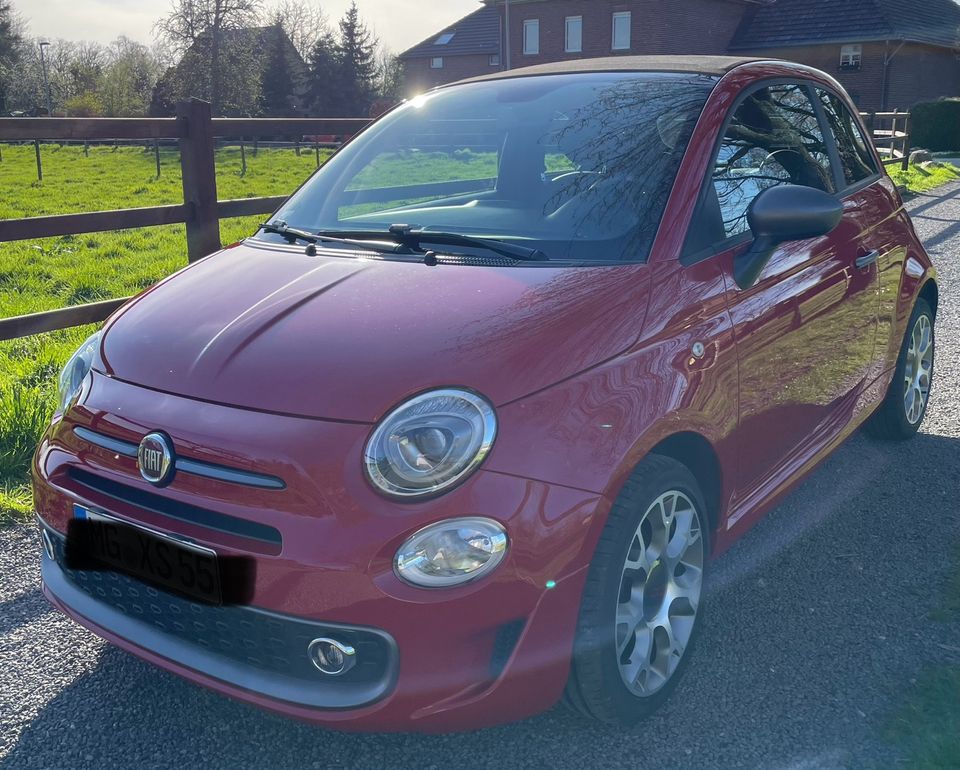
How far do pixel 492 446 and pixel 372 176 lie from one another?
1.91m

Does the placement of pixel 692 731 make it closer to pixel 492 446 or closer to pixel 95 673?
pixel 492 446

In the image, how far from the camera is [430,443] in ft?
7.20

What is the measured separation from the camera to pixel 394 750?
2.54m

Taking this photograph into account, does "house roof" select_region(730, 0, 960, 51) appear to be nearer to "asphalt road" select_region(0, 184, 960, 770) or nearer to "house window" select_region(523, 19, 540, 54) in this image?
"house window" select_region(523, 19, 540, 54)

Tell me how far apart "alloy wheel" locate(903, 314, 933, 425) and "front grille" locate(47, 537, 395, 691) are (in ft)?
10.8

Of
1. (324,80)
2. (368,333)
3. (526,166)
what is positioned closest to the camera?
(368,333)

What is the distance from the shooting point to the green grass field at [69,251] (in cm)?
456

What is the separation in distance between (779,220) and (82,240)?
11333mm

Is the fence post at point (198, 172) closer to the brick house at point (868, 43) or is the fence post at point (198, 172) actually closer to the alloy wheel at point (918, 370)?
the alloy wheel at point (918, 370)

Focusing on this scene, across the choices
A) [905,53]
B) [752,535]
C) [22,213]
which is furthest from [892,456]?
[905,53]

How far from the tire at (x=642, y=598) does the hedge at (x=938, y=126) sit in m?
32.1

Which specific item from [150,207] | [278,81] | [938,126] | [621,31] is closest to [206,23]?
[278,81]

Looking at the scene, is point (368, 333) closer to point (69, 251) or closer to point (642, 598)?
point (642, 598)

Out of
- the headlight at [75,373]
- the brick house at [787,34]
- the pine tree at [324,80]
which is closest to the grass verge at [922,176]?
the headlight at [75,373]
